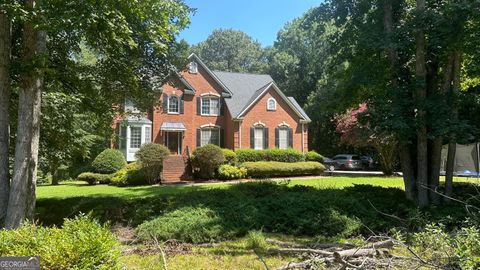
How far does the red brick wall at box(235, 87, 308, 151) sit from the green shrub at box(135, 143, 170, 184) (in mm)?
8057

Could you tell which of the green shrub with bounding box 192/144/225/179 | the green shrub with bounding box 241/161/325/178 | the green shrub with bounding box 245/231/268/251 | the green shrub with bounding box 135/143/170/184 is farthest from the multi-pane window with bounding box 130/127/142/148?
the green shrub with bounding box 245/231/268/251

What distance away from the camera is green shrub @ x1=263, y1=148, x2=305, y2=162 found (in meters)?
25.4

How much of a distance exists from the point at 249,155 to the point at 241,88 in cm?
821

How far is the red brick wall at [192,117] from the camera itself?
1086 inches

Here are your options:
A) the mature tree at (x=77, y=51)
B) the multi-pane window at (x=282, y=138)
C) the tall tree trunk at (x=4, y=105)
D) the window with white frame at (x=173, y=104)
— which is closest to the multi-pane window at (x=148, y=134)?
the window with white frame at (x=173, y=104)

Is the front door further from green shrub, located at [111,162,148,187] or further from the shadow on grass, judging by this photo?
the shadow on grass

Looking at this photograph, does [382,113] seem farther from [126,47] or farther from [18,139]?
[18,139]

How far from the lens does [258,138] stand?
28562 mm

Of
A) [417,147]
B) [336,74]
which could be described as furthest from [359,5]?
[417,147]

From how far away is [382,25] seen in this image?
1093 cm

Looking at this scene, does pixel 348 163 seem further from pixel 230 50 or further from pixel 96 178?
pixel 230 50

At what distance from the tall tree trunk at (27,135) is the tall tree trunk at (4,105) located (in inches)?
14.7

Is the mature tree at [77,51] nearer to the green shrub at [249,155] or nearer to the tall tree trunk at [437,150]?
the tall tree trunk at [437,150]

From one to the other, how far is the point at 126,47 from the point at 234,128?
18.1 metres
